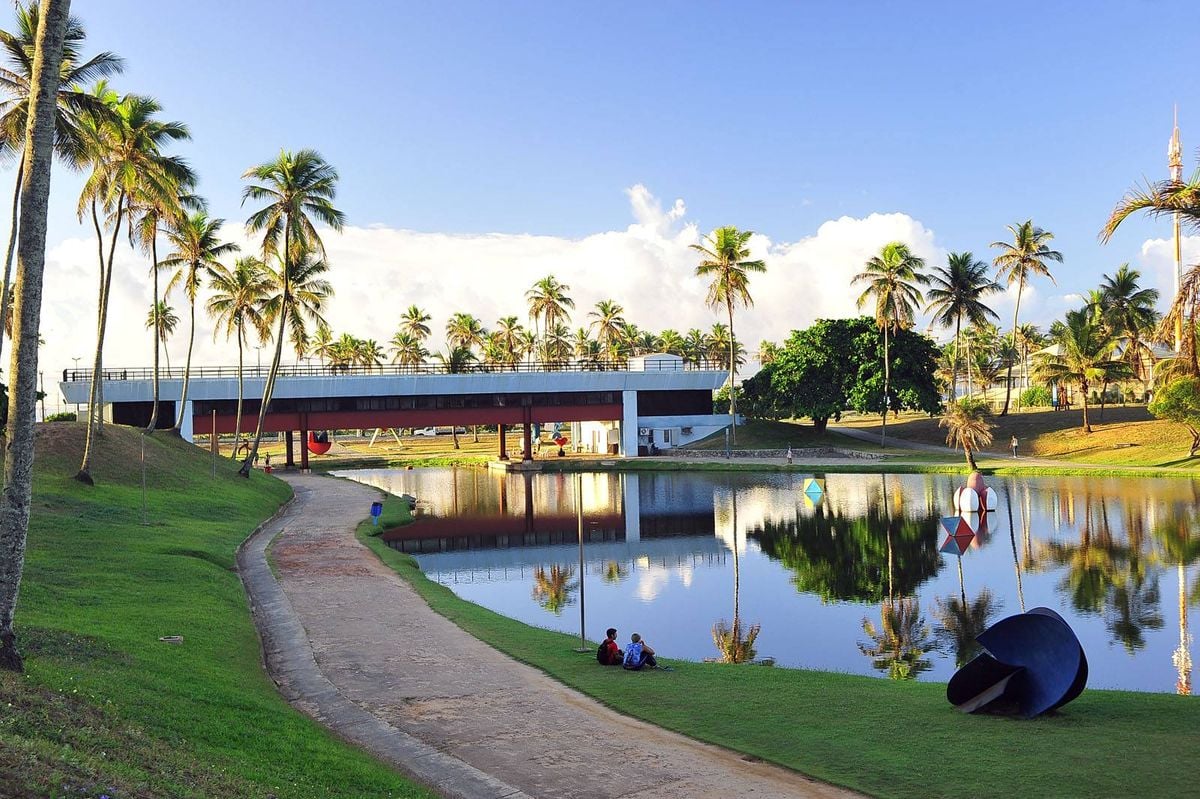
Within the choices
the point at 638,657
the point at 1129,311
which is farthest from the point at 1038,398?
the point at 638,657

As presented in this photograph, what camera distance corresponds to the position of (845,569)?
31938 millimetres

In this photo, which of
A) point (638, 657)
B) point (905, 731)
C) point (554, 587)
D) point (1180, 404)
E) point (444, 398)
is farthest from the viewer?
point (444, 398)

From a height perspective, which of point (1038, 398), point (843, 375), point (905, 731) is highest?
point (843, 375)

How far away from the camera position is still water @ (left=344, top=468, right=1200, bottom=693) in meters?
22.3

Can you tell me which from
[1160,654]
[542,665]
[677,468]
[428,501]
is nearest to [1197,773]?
[1160,654]

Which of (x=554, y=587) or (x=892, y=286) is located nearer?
(x=554, y=587)

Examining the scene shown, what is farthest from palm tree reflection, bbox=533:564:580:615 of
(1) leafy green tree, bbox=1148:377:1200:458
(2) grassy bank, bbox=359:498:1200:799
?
(1) leafy green tree, bbox=1148:377:1200:458

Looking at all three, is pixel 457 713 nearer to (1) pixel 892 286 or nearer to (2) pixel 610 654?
(2) pixel 610 654

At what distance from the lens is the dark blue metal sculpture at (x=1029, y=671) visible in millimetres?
14695

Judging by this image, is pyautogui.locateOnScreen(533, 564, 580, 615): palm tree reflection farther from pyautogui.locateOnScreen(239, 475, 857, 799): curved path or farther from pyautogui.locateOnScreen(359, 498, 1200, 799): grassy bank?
pyautogui.locateOnScreen(359, 498, 1200, 799): grassy bank

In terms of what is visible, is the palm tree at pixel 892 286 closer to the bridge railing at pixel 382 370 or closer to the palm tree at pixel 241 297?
the bridge railing at pixel 382 370

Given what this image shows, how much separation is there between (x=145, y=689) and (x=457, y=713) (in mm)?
4733

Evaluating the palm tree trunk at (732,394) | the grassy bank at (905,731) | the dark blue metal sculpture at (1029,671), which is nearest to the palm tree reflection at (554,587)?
the grassy bank at (905,731)

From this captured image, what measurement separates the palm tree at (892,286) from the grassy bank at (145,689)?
6576 cm
